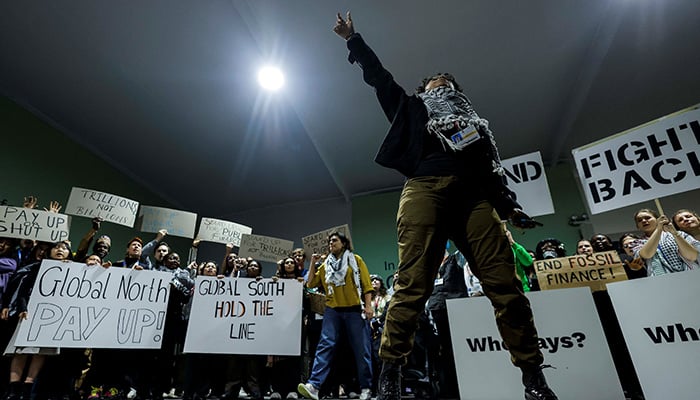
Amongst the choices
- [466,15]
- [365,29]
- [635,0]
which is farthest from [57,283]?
[635,0]

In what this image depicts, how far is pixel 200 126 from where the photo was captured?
5.71 meters

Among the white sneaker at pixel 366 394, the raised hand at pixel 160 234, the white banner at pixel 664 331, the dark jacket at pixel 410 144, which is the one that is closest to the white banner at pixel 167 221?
the raised hand at pixel 160 234

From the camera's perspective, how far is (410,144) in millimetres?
1627

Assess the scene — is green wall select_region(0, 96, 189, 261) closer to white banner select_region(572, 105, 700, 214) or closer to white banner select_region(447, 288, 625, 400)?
white banner select_region(447, 288, 625, 400)

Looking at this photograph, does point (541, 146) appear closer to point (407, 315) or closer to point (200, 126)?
point (200, 126)

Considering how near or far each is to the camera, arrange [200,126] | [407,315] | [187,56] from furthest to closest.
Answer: [200,126] → [187,56] → [407,315]

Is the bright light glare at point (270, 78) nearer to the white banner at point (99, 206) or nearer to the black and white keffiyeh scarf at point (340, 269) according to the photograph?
the white banner at point (99, 206)

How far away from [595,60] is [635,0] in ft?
2.59

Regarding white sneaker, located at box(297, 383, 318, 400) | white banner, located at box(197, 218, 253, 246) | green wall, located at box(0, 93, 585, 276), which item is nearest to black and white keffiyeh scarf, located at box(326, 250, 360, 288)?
white sneaker, located at box(297, 383, 318, 400)

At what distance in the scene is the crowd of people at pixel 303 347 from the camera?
2857 mm

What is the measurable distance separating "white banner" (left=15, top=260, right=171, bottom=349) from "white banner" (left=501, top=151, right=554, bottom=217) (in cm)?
343

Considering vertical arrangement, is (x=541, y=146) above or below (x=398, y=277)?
above

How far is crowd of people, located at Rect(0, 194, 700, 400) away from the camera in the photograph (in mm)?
2857

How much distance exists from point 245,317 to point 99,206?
2.15 meters
